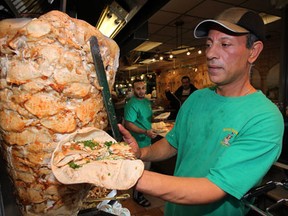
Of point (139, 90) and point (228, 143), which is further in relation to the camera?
point (139, 90)

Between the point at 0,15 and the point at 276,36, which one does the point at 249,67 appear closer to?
the point at 0,15

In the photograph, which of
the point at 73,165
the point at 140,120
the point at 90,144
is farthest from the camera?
the point at 140,120

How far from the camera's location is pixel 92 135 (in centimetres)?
89

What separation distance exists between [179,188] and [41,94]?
0.67m

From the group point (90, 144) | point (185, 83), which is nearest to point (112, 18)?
point (90, 144)

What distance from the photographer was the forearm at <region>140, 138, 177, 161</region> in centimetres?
156

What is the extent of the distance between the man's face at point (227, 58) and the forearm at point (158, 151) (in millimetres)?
644

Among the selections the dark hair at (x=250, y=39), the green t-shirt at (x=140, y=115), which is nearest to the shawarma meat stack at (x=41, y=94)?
the dark hair at (x=250, y=39)

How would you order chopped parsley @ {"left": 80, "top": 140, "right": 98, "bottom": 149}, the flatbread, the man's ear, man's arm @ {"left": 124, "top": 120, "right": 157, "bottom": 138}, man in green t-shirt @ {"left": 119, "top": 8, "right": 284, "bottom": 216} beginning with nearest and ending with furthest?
1. the flatbread
2. chopped parsley @ {"left": 80, "top": 140, "right": 98, "bottom": 149}
3. man in green t-shirt @ {"left": 119, "top": 8, "right": 284, "bottom": 216}
4. the man's ear
5. man's arm @ {"left": 124, "top": 120, "right": 157, "bottom": 138}

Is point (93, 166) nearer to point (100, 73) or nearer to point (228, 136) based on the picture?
point (100, 73)

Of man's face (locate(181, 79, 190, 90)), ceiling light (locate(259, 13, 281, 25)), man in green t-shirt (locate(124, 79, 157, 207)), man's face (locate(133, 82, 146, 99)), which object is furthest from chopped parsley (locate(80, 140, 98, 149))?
ceiling light (locate(259, 13, 281, 25))

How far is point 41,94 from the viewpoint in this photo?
0.79 meters

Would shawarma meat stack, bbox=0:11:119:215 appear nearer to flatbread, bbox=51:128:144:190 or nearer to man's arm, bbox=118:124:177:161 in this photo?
flatbread, bbox=51:128:144:190

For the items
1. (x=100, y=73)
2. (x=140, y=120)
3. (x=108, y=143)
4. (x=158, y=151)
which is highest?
(x=100, y=73)
